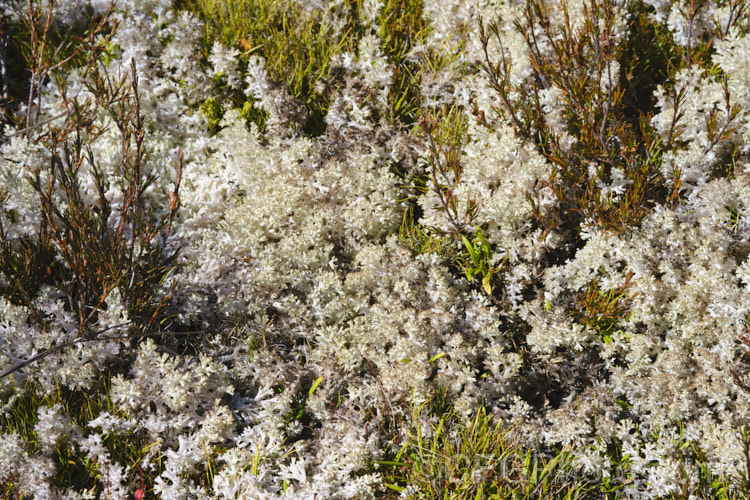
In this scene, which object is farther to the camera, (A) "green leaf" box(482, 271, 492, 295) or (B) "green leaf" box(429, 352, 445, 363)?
(A) "green leaf" box(482, 271, 492, 295)

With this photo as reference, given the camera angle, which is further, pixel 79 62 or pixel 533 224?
pixel 79 62

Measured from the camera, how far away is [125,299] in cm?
350

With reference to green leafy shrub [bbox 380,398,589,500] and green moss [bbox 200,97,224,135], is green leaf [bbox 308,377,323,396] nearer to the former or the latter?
green leafy shrub [bbox 380,398,589,500]

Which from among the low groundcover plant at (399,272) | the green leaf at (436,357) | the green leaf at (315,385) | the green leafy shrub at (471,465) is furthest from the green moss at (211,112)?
the green leafy shrub at (471,465)

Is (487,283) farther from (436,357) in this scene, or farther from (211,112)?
(211,112)

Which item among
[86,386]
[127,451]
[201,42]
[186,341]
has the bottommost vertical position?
[127,451]

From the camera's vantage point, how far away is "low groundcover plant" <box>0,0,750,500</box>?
3094mm

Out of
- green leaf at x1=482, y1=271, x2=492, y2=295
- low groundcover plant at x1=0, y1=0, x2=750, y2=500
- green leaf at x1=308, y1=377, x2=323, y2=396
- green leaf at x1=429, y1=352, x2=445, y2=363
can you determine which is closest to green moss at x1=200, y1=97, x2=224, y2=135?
low groundcover plant at x1=0, y1=0, x2=750, y2=500

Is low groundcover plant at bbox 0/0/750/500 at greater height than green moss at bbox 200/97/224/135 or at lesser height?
lesser

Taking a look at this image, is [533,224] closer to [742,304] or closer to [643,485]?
[742,304]

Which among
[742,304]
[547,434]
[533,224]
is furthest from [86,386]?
[742,304]

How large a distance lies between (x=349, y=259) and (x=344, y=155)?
0.84 meters

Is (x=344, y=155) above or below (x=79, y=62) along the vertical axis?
below

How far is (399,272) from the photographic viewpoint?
3754mm
